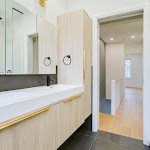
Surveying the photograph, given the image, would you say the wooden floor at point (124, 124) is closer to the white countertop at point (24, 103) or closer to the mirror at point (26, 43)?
the white countertop at point (24, 103)

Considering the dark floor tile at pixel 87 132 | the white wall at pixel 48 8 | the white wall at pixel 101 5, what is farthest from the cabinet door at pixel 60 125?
the white wall at pixel 101 5

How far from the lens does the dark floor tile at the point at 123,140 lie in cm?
172

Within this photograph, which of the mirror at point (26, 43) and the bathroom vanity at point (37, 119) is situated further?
the mirror at point (26, 43)

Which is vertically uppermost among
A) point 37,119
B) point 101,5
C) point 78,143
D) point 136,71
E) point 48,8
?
point 101,5

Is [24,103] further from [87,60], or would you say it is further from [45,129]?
[87,60]

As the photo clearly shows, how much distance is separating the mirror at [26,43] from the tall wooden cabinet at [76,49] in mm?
147

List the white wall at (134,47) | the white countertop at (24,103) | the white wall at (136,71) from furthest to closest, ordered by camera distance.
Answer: the white wall at (136,71) < the white wall at (134,47) < the white countertop at (24,103)

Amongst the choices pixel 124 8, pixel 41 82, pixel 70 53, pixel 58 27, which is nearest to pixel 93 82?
pixel 70 53

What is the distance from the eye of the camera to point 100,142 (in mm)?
1810

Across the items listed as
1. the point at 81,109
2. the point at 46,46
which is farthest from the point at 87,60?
the point at 81,109

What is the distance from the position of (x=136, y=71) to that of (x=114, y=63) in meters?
3.42

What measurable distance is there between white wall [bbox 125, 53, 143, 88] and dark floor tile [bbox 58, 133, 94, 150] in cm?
675

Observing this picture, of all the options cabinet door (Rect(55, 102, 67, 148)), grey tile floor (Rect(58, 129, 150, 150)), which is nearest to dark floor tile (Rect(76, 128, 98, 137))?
grey tile floor (Rect(58, 129, 150, 150))

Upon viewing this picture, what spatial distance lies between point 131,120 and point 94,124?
3.57ft
